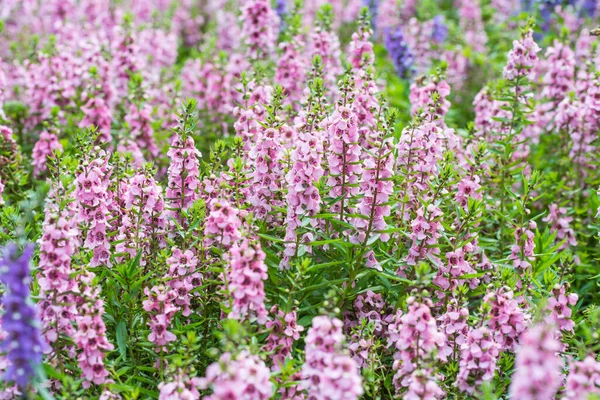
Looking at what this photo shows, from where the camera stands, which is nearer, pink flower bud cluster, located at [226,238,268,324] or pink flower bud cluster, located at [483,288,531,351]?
pink flower bud cluster, located at [226,238,268,324]

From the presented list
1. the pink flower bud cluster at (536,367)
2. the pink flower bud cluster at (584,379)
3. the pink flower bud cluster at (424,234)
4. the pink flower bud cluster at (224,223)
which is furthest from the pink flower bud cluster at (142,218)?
the pink flower bud cluster at (584,379)

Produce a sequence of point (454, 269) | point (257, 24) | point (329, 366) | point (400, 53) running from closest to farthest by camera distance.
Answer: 1. point (329, 366)
2. point (454, 269)
3. point (257, 24)
4. point (400, 53)

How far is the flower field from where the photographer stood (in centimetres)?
411

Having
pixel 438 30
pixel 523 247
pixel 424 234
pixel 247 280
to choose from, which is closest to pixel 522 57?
pixel 523 247

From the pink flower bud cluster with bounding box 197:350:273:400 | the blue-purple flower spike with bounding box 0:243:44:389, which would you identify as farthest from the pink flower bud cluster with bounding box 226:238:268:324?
the blue-purple flower spike with bounding box 0:243:44:389

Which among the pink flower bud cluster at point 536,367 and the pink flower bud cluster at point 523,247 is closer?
the pink flower bud cluster at point 536,367

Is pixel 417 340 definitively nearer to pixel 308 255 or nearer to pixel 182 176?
pixel 308 255

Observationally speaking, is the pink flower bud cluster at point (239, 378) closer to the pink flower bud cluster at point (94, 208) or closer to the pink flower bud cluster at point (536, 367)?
the pink flower bud cluster at point (536, 367)

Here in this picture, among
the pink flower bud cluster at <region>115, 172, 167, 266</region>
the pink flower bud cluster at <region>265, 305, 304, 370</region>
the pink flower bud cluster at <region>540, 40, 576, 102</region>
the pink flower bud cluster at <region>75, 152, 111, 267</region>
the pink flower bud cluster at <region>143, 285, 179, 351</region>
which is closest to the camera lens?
the pink flower bud cluster at <region>265, 305, 304, 370</region>

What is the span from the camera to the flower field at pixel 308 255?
4.11 meters

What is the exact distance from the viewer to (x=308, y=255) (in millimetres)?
5254

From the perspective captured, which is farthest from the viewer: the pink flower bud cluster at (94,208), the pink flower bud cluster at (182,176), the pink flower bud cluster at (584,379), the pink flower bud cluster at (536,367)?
the pink flower bud cluster at (182,176)

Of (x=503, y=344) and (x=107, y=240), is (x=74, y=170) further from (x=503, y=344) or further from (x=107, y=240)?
(x=503, y=344)

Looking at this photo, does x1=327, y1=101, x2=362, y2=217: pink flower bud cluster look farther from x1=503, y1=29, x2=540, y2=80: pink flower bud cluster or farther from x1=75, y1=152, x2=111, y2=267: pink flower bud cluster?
x1=503, y1=29, x2=540, y2=80: pink flower bud cluster
